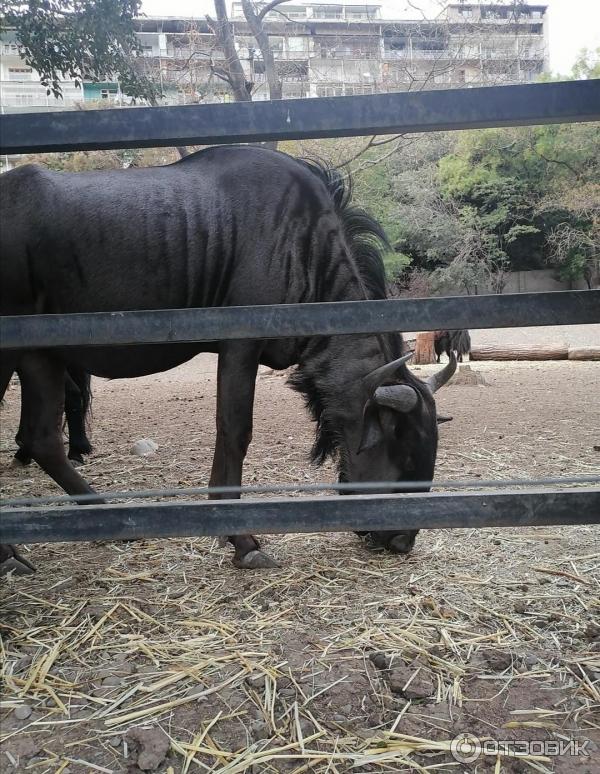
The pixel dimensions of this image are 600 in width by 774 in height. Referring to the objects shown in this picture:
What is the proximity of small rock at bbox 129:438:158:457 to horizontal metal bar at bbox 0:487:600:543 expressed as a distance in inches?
169

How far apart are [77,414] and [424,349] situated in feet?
29.4

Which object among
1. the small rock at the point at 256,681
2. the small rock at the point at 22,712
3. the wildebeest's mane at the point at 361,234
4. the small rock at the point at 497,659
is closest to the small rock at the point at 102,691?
the small rock at the point at 22,712

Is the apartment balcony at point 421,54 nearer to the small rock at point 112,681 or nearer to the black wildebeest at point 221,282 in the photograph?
the black wildebeest at point 221,282

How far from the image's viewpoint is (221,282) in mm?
3809

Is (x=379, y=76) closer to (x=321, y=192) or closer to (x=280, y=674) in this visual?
(x=321, y=192)

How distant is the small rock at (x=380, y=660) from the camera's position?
2.28 metres

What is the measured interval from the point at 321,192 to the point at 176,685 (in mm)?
2984

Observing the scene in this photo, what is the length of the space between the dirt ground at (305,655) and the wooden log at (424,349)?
993 centimetres

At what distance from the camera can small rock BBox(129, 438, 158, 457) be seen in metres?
6.01

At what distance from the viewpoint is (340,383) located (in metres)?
3.88

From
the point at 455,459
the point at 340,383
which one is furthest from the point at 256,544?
the point at 455,459

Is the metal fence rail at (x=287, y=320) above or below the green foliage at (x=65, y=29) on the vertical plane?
below

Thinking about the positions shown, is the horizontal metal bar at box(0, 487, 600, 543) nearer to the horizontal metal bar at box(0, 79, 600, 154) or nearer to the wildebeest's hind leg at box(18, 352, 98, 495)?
the horizontal metal bar at box(0, 79, 600, 154)

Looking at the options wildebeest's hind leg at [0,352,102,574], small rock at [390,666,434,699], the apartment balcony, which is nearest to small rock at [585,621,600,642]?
small rock at [390,666,434,699]
